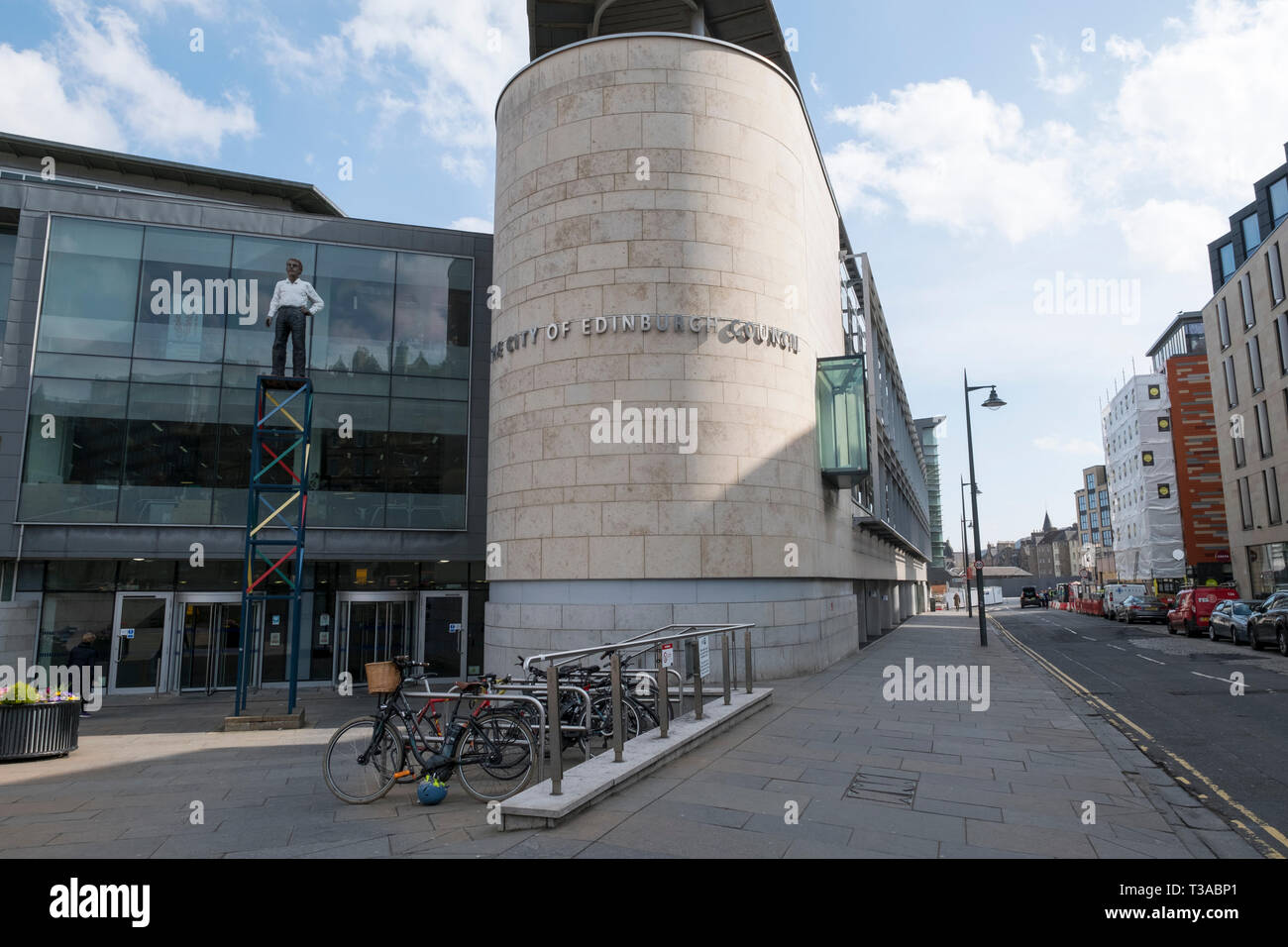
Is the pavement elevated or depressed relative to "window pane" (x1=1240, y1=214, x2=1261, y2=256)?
depressed

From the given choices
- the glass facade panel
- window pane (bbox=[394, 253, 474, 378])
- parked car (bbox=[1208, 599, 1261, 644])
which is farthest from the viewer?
the glass facade panel

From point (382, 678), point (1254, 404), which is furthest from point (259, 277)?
point (1254, 404)

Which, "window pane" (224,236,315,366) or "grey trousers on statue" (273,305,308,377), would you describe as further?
"window pane" (224,236,315,366)

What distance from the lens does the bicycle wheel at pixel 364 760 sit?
7.13 m

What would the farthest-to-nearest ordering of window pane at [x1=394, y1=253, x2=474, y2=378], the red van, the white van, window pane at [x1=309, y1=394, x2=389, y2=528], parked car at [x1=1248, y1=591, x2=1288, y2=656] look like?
the white van < the red van < parked car at [x1=1248, y1=591, x2=1288, y2=656] < window pane at [x1=394, y1=253, x2=474, y2=378] < window pane at [x1=309, y1=394, x2=389, y2=528]

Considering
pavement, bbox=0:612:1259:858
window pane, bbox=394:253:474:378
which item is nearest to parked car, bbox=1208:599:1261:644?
pavement, bbox=0:612:1259:858

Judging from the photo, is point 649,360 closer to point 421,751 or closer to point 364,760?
point 421,751

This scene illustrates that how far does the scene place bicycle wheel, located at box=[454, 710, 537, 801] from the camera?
697cm

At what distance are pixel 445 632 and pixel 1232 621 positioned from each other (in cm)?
2497

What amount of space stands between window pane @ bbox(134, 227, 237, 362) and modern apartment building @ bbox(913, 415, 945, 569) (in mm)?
82859

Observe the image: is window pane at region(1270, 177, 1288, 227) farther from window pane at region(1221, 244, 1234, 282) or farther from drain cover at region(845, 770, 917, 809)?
drain cover at region(845, 770, 917, 809)

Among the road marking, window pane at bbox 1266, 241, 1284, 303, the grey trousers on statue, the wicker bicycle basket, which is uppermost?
window pane at bbox 1266, 241, 1284, 303

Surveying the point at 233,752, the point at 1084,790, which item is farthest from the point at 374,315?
the point at 1084,790
